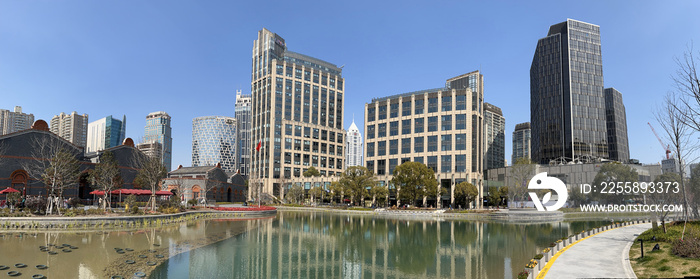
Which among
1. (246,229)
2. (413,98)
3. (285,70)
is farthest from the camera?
(285,70)

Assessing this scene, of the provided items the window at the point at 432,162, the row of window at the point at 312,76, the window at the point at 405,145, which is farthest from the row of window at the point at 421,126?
the row of window at the point at 312,76

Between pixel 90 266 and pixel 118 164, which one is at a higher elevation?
pixel 118 164

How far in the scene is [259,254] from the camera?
2958cm

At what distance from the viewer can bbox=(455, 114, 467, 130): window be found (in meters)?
108

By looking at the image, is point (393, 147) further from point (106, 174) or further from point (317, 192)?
point (106, 174)

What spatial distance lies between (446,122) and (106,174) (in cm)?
8474

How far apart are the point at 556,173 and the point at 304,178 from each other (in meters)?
93.2

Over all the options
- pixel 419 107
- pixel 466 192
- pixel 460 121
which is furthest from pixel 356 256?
pixel 419 107

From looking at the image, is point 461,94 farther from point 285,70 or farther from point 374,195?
point 285,70

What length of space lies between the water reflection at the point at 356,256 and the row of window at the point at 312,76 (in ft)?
438

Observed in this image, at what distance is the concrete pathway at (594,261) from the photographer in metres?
20.0

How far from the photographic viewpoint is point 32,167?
2250 inches

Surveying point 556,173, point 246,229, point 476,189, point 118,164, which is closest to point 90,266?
point 246,229

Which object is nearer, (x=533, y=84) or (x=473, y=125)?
(x=473, y=125)
